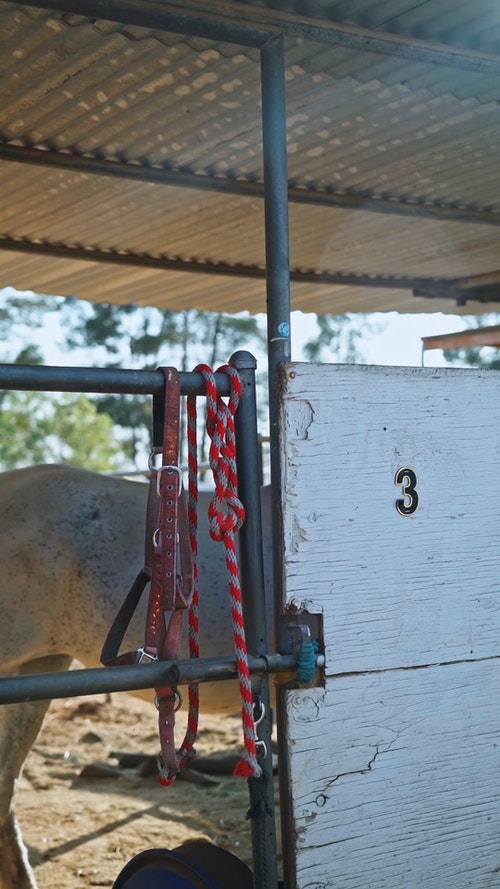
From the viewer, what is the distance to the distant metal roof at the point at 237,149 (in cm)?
282

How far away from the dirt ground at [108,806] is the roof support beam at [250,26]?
3.35m

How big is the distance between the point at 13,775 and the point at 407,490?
253 cm

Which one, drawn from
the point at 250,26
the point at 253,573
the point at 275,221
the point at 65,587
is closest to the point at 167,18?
the point at 250,26

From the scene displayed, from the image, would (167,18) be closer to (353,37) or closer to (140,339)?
(353,37)

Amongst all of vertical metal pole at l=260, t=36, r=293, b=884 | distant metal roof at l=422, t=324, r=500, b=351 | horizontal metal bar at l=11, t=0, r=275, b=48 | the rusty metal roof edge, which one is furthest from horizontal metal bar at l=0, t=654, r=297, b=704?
the rusty metal roof edge

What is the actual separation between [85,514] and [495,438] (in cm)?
219

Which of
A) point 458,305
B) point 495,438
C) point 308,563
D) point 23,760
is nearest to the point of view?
point 308,563

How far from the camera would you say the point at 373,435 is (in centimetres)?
237

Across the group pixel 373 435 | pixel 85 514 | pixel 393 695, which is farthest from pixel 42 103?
pixel 393 695

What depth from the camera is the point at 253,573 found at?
2262 millimetres

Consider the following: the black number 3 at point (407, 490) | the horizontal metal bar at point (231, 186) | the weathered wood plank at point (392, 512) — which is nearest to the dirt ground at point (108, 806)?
the weathered wood plank at point (392, 512)

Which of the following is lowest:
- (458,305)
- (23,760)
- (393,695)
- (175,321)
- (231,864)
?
(23,760)

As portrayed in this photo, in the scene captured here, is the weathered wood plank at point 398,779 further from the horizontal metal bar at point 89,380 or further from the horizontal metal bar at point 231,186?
the horizontal metal bar at point 231,186

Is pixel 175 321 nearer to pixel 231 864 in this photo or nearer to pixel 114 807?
pixel 114 807
